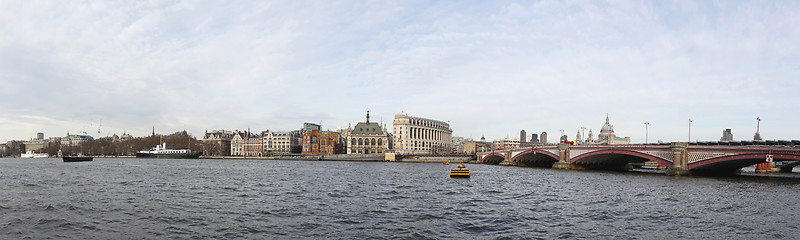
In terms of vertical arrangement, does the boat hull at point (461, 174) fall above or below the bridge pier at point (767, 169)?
above

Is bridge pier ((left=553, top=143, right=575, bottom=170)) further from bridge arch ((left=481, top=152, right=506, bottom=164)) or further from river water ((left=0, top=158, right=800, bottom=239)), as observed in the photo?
river water ((left=0, top=158, right=800, bottom=239))

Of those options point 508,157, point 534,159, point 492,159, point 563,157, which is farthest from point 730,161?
point 492,159

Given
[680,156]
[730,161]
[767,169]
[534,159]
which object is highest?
[680,156]

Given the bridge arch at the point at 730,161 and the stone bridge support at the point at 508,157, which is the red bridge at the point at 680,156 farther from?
the stone bridge support at the point at 508,157

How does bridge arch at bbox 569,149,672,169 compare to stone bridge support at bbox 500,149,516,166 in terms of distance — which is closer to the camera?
bridge arch at bbox 569,149,672,169

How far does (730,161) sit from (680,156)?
21.3 feet

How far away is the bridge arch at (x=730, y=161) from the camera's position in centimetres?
6056

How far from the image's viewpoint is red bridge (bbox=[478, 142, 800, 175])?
202 ft

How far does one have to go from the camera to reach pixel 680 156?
71625 millimetres

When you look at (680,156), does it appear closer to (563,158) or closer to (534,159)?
(563,158)

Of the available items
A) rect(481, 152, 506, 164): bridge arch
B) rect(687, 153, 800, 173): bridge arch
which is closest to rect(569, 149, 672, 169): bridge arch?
rect(687, 153, 800, 173): bridge arch

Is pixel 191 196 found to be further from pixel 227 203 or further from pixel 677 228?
pixel 677 228

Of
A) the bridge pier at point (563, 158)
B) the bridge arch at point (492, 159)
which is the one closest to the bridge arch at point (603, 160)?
the bridge pier at point (563, 158)

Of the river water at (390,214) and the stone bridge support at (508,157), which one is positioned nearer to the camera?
the river water at (390,214)
